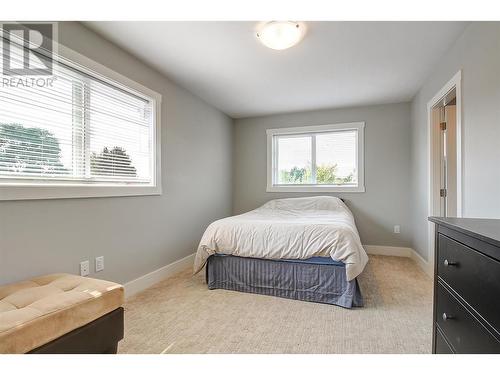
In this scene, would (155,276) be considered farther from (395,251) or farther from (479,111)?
(395,251)

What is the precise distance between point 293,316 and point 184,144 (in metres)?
2.36

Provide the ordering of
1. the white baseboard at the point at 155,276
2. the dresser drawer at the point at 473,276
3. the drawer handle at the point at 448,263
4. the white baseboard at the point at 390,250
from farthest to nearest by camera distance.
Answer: the white baseboard at the point at 390,250
the white baseboard at the point at 155,276
the drawer handle at the point at 448,263
the dresser drawer at the point at 473,276

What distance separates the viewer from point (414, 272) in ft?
10.2

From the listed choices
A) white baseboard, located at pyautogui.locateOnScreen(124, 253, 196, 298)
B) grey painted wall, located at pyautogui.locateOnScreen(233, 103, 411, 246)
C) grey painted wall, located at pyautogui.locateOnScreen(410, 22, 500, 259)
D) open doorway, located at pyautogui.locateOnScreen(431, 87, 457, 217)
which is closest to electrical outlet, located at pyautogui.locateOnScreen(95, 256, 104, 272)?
white baseboard, located at pyautogui.locateOnScreen(124, 253, 196, 298)

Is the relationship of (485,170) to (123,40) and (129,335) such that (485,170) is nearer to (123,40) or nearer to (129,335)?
(129,335)

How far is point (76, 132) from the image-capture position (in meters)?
2.04

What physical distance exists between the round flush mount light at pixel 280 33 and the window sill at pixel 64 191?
1.81m

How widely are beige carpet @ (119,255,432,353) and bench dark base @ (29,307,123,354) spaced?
0.25m

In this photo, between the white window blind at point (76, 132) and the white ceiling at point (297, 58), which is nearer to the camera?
the white window blind at point (76, 132)

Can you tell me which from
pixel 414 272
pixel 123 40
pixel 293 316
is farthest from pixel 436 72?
pixel 123 40

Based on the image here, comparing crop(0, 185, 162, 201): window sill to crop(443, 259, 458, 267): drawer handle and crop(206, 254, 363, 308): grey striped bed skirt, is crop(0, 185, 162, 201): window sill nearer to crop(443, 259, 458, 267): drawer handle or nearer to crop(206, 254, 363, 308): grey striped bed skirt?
crop(206, 254, 363, 308): grey striped bed skirt

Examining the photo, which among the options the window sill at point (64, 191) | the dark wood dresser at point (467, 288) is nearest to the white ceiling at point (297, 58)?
the window sill at point (64, 191)

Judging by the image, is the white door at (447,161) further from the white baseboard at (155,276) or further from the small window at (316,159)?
the white baseboard at (155,276)

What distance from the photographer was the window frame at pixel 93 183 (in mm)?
1644
